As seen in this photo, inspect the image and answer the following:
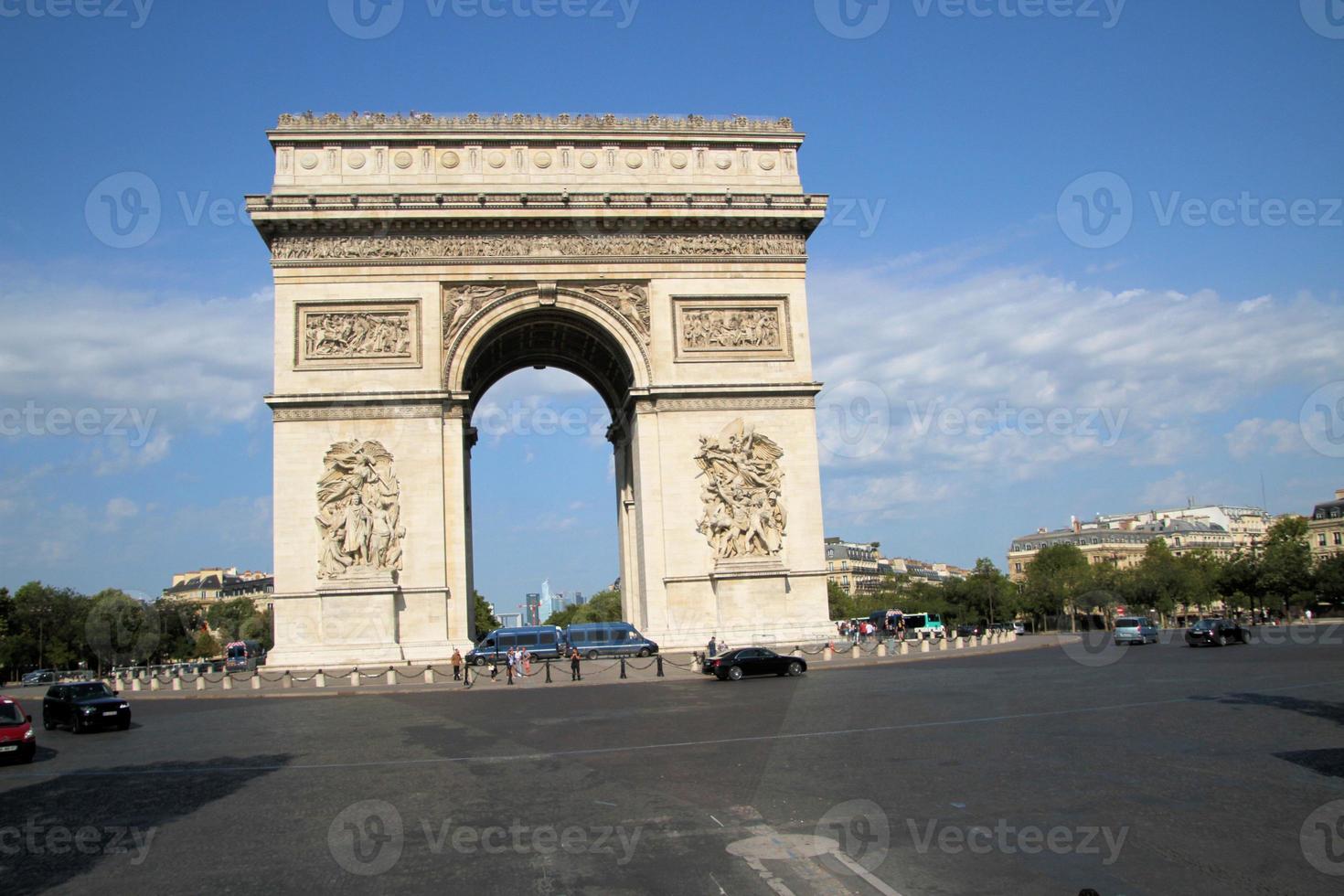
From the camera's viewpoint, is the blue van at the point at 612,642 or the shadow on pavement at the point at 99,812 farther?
the blue van at the point at 612,642

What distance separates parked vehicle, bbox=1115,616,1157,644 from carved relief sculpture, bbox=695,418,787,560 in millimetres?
17942

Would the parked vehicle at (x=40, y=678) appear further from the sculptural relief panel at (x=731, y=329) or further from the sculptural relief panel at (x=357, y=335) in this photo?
the sculptural relief panel at (x=731, y=329)

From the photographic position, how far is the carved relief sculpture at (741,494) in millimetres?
32812

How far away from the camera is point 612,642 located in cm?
3388

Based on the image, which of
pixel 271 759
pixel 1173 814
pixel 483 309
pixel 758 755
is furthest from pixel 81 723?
pixel 1173 814

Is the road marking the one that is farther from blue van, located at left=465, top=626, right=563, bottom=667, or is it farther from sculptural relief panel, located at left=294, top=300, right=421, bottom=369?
sculptural relief panel, located at left=294, top=300, right=421, bottom=369

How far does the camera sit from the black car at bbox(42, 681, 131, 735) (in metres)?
20.3

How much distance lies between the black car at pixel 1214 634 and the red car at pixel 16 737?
34.0m

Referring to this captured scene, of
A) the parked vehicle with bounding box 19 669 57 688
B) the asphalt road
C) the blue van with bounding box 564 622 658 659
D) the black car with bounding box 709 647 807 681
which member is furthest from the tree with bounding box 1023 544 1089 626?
the asphalt road

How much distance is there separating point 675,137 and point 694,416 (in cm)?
905

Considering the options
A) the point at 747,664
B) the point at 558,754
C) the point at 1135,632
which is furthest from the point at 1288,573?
the point at 558,754

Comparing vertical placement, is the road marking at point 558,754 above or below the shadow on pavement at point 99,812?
below

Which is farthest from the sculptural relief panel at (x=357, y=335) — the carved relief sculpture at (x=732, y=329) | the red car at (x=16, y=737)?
the red car at (x=16, y=737)

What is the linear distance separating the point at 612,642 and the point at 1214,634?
20445mm
